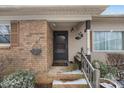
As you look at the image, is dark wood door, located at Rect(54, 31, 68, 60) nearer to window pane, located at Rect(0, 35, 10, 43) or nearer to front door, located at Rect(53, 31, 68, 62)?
front door, located at Rect(53, 31, 68, 62)

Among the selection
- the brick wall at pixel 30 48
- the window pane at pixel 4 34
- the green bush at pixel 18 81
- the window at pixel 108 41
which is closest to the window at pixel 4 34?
the window pane at pixel 4 34

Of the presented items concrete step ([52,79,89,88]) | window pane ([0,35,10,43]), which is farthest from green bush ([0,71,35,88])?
window pane ([0,35,10,43])

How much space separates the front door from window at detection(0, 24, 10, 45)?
3601 mm

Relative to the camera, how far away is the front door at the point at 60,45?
1227 cm

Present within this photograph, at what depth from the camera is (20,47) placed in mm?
8180

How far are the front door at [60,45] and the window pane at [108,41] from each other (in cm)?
178

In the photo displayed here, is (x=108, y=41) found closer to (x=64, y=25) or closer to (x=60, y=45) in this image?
(x=60, y=45)

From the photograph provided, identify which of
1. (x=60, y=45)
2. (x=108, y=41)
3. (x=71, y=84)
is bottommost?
(x=71, y=84)

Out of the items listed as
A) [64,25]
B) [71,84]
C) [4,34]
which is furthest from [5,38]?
[71,84]

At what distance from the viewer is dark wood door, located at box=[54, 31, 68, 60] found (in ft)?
40.3

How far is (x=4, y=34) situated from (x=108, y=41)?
6.32 meters

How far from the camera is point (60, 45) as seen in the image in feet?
40.4

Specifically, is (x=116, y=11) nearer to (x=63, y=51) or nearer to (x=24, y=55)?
(x=63, y=51)

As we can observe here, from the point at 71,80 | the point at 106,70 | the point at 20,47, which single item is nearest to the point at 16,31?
the point at 20,47
